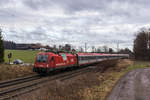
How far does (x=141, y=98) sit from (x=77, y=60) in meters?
18.8

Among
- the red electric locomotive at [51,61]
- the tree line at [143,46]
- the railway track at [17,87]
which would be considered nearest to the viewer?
the railway track at [17,87]

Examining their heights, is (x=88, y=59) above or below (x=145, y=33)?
below

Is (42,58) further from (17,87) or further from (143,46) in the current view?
(143,46)

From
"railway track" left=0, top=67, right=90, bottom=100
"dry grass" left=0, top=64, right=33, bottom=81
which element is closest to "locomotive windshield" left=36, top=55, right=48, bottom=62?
"dry grass" left=0, top=64, right=33, bottom=81

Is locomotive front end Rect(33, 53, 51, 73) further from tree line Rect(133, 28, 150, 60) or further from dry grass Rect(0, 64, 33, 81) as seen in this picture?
tree line Rect(133, 28, 150, 60)

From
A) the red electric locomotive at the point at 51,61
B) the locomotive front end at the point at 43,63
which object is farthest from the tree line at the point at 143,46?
the locomotive front end at the point at 43,63

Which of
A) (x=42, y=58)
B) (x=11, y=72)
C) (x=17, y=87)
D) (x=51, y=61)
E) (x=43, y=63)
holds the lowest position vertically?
(x=17, y=87)

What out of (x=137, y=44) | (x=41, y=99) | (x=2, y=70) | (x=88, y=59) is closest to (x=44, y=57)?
(x=2, y=70)

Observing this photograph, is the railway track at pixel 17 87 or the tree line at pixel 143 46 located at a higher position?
the tree line at pixel 143 46

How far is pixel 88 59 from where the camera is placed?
3281 centimetres

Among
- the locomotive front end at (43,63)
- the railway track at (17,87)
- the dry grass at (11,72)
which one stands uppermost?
the locomotive front end at (43,63)

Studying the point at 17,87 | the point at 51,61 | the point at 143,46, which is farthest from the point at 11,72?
the point at 143,46

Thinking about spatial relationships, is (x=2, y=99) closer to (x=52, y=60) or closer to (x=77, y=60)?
(x=52, y=60)

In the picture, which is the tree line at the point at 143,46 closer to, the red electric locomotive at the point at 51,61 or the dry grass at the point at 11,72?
the red electric locomotive at the point at 51,61
